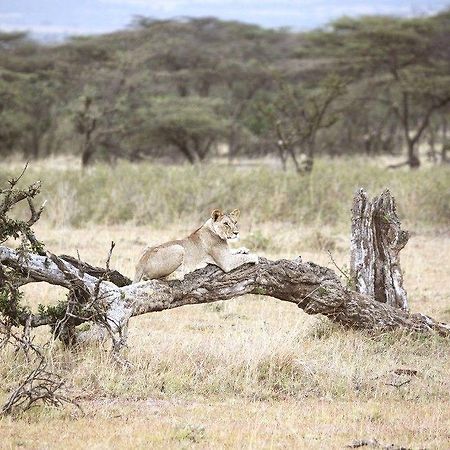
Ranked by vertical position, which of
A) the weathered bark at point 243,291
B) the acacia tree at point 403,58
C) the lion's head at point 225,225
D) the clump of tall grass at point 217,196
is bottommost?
the clump of tall grass at point 217,196

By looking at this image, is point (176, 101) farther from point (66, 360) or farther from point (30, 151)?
point (66, 360)

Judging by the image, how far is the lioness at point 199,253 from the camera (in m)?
7.80

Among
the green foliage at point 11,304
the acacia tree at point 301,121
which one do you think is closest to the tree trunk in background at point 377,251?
the green foliage at point 11,304

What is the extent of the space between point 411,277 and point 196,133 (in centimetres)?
1894

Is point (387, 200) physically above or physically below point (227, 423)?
above

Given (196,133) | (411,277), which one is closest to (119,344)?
(411,277)

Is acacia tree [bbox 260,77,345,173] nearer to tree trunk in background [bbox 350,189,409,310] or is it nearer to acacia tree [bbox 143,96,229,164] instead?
acacia tree [bbox 143,96,229,164]

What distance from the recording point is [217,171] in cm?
1841

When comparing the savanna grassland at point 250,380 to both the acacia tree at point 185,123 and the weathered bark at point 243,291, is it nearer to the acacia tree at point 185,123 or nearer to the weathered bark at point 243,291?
the weathered bark at point 243,291

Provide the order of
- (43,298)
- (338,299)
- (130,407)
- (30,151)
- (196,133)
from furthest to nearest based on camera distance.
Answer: (30,151)
(196,133)
(43,298)
(338,299)
(130,407)

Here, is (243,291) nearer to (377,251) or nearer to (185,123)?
(377,251)

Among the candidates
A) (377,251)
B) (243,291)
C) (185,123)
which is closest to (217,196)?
(377,251)

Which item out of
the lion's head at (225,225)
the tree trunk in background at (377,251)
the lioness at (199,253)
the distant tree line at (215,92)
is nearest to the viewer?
the lioness at (199,253)

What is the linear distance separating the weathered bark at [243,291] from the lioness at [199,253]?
0.08m
